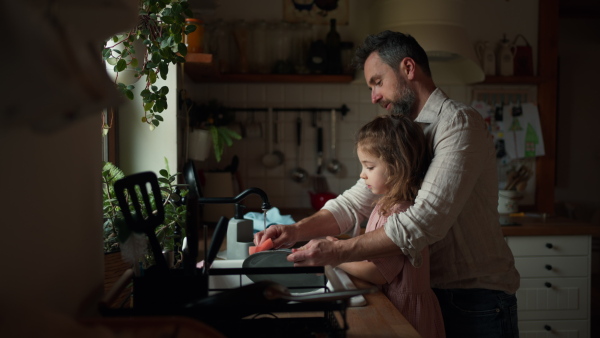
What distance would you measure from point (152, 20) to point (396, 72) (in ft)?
2.36

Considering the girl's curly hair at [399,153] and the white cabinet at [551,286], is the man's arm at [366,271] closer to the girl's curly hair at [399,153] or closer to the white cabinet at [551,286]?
the girl's curly hair at [399,153]

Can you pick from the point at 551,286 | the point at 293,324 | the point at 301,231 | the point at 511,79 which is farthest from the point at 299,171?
the point at 293,324

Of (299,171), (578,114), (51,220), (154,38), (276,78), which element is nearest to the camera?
(51,220)

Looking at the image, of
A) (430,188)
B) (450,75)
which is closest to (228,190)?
(450,75)

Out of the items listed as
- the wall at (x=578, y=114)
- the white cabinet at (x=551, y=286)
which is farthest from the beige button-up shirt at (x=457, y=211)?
the wall at (x=578, y=114)

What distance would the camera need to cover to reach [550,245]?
2799mm

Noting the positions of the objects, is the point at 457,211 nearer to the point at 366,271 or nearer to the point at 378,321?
the point at 366,271

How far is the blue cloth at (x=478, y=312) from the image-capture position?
1491 millimetres

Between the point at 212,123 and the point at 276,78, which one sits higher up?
the point at 276,78

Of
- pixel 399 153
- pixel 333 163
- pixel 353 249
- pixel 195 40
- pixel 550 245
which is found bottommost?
pixel 550 245

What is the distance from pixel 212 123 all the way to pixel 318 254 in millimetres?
1917

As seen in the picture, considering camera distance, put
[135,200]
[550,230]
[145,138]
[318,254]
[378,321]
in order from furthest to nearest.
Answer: [550,230], [145,138], [318,254], [378,321], [135,200]

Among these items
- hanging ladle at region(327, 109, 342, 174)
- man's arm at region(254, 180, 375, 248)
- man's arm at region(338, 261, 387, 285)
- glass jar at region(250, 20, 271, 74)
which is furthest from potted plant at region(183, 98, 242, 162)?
man's arm at region(338, 261, 387, 285)

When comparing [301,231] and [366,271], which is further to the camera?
[301,231]
